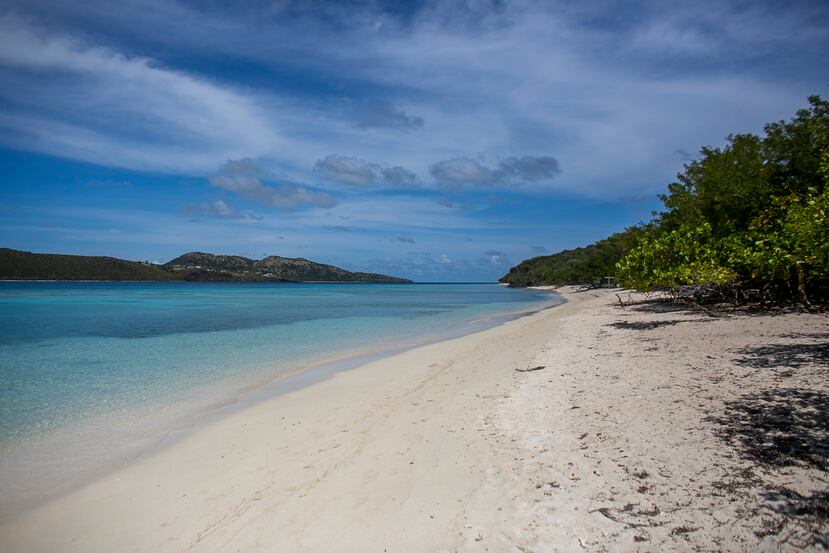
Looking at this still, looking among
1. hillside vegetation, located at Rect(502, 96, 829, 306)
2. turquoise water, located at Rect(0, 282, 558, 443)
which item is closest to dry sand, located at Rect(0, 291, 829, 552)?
turquoise water, located at Rect(0, 282, 558, 443)

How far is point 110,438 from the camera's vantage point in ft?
25.4

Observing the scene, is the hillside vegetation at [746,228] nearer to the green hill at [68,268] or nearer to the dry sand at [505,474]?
the dry sand at [505,474]

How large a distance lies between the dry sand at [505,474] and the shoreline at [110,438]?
1.18 feet

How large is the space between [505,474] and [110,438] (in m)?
6.96

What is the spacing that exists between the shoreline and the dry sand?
36cm

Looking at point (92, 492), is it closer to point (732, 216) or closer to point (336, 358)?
point (336, 358)

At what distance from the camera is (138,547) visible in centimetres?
440

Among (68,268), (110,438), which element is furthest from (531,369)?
(68,268)

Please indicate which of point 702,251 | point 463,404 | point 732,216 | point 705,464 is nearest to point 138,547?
point 463,404

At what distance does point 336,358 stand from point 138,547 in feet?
37.2

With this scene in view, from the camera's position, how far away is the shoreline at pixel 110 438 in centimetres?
598

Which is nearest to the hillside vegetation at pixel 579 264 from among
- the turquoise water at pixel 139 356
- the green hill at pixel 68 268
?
the turquoise water at pixel 139 356

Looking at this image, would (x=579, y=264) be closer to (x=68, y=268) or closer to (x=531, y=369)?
(x=531, y=369)

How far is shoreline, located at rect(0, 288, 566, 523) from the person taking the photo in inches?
235
